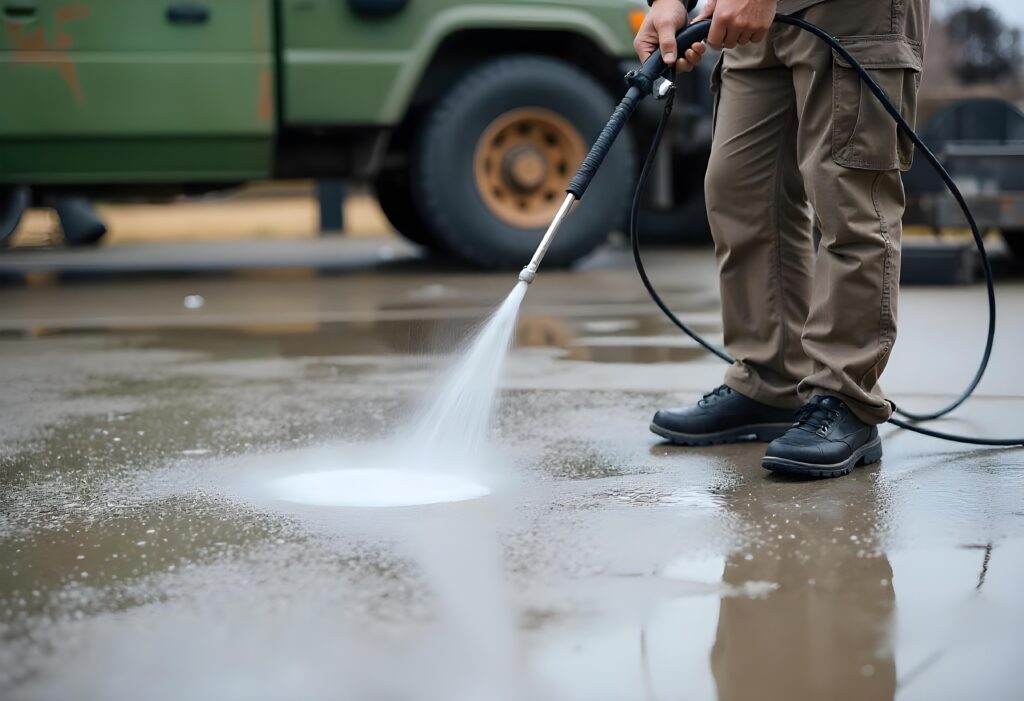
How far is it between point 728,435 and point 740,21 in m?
0.94

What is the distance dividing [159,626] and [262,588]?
19 centimetres

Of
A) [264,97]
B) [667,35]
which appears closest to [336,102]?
[264,97]

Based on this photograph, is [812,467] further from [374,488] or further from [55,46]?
[55,46]

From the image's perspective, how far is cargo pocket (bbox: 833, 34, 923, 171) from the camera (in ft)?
8.83

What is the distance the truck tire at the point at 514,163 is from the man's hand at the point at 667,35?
3691mm

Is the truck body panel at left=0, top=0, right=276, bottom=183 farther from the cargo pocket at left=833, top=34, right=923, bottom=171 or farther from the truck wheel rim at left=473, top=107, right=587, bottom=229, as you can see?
the cargo pocket at left=833, top=34, right=923, bottom=171

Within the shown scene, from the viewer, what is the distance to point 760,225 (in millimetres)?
3002

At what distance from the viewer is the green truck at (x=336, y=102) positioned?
6.07 meters

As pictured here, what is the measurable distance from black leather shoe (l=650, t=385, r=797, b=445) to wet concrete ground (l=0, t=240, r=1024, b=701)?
5 cm

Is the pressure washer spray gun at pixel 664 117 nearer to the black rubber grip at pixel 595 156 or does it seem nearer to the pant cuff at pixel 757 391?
the black rubber grip at pixel 595 156

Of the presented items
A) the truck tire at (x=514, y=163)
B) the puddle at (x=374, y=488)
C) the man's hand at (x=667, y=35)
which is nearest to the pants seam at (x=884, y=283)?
the man's hand at (x=667, y=35)

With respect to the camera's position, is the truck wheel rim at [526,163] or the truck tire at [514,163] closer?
the truck tire at [514,163]

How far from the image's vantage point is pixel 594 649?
5.82ft

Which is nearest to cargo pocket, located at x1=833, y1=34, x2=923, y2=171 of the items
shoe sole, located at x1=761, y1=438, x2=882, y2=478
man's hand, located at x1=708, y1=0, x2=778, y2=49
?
man's hand, located at x1=708, y1=0, x2=778, y2=49
